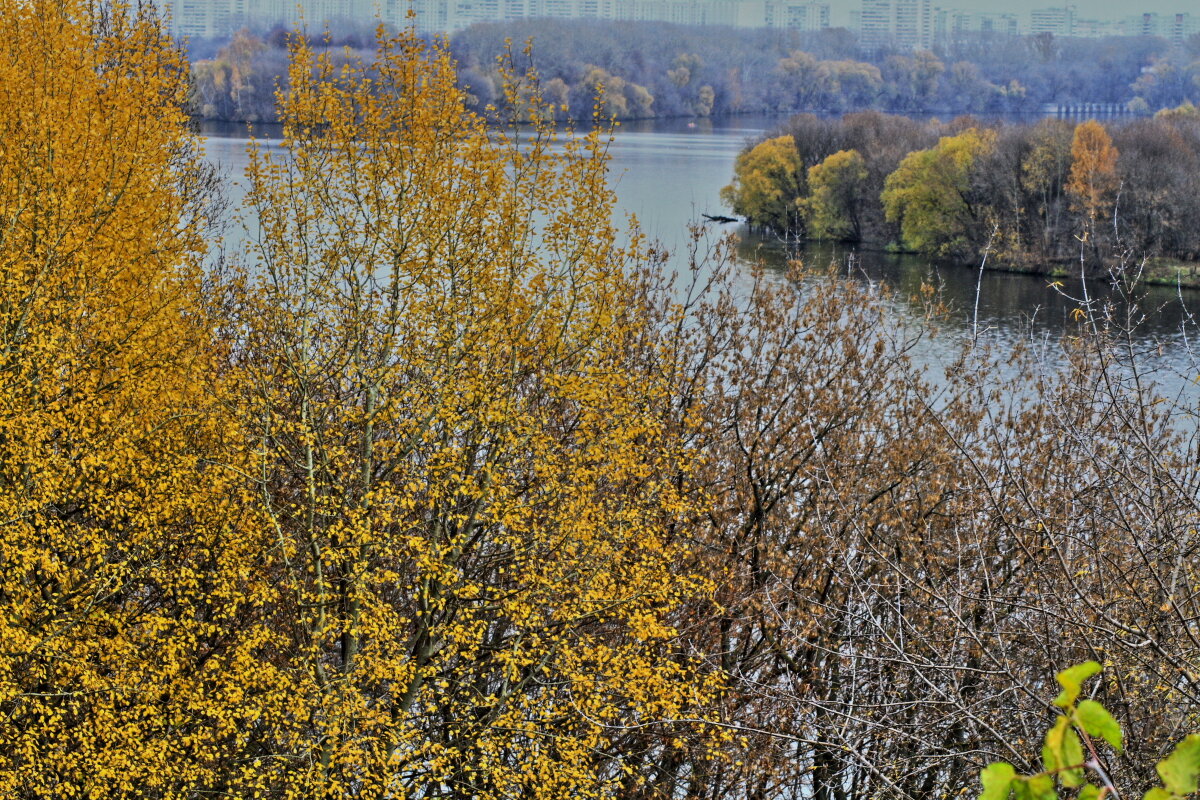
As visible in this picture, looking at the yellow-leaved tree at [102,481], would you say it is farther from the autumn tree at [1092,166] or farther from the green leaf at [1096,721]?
the autumn tree at [1092,166]

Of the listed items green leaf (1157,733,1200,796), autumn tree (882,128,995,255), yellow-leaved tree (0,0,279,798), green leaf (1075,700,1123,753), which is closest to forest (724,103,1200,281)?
autumn tree (882,128,995,255)

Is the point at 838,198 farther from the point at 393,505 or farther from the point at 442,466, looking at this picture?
the point at 393,505

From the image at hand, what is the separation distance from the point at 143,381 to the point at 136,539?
1486mm

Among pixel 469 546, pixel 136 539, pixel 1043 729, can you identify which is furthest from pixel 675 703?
pixel 136 539

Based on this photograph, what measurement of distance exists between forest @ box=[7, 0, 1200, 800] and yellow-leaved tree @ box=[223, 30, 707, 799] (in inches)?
2.7

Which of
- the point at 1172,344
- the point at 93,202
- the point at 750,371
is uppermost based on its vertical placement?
the point at 93,202

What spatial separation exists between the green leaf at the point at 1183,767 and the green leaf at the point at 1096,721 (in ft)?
0.37

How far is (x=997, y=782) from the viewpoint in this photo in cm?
215

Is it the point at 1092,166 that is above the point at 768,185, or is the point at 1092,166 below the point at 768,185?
above

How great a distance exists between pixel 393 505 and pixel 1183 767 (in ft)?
36.6

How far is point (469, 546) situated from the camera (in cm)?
1401

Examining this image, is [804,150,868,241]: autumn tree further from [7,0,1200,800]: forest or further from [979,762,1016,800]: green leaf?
[979,762,1016,800]: green leaf

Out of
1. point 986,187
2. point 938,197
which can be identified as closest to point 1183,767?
point 986,187

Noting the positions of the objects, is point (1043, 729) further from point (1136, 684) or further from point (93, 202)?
point (93, 202)
